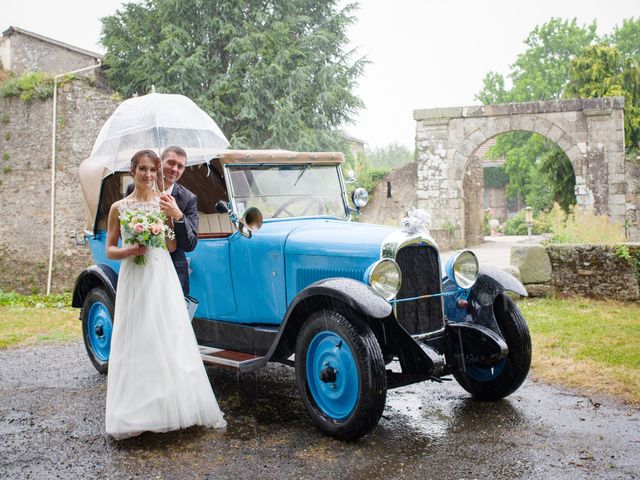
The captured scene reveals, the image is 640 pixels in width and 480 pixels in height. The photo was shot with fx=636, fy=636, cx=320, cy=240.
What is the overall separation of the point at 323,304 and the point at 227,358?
1.02m

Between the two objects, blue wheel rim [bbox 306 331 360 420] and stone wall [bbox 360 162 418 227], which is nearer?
blue wheel rim [bbox 306 331 360 420]

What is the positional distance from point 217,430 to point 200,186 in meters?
2.51

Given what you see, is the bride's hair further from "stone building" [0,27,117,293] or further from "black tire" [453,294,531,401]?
"stone building" [0,27,117,293]

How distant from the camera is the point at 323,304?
13.4 feet

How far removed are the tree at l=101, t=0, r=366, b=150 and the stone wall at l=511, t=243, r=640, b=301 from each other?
44.9ft

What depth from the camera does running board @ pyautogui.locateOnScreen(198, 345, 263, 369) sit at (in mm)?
4465

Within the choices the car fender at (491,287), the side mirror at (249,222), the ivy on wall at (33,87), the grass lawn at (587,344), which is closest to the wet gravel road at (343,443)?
the grass lawn at (587,344)

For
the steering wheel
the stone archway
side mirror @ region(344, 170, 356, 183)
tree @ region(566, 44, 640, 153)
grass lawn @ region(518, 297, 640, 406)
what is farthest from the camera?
tree @ region(566, 44, 640, 153)

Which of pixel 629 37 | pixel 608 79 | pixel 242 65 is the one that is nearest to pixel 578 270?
pixel 608 79

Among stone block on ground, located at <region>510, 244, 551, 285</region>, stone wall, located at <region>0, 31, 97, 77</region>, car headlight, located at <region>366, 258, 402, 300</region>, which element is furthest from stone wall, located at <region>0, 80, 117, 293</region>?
car headlight, located at <region>366, 258, 402, 300</region>

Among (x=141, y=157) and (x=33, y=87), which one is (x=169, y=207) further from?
(x=33, y=87)

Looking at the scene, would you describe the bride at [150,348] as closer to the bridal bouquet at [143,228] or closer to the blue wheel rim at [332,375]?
the bridal bouquet at [143,228]

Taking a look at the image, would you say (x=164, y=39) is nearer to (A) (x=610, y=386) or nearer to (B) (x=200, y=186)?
(B) (x=200, y=186)

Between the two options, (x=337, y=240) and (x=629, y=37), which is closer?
(x=337, y=240)
